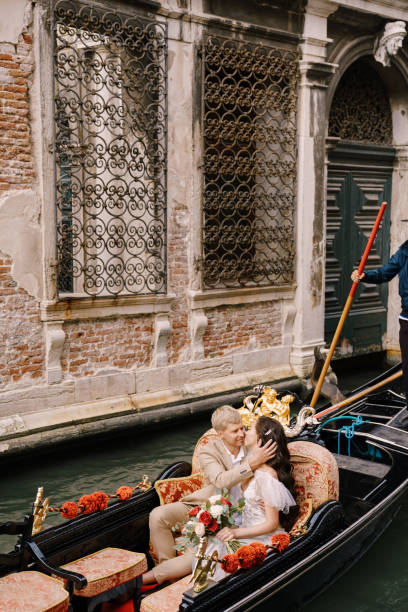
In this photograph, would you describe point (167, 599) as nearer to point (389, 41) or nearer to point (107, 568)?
point (107, 568)

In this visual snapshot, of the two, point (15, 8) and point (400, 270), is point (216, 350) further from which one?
point (15, 8)

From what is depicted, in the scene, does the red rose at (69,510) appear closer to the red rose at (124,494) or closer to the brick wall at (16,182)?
the red rose at (124,494)

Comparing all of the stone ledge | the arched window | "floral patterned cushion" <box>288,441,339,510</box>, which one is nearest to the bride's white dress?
"floral patterned cushion" <box>288,441,339,510</box>

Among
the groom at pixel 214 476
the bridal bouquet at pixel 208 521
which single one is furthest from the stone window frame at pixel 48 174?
the bridal bouquet at pixel 208 521

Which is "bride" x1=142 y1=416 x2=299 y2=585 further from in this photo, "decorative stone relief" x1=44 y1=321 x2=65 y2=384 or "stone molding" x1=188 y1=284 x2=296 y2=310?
"stone molding" x1=188 y1=284 x2=296 y2=310

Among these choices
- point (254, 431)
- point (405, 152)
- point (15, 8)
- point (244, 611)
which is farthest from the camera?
point (405, 152)

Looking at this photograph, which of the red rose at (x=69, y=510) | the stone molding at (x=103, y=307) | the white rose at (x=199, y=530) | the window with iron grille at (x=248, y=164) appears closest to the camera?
the white rose at (x=199, y=530)

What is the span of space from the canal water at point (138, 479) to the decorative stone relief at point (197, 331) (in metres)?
0.60

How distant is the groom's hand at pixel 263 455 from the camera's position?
2.78m

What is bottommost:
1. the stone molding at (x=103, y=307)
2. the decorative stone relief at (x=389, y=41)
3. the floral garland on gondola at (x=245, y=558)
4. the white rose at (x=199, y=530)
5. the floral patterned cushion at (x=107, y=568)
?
the floral patterned cushion at (x=107, y=568)

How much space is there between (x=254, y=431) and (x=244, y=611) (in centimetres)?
71

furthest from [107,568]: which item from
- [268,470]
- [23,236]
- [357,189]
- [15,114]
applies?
[357,189]

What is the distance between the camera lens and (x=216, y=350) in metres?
6.22

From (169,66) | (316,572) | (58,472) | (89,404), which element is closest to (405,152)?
(169,66)
